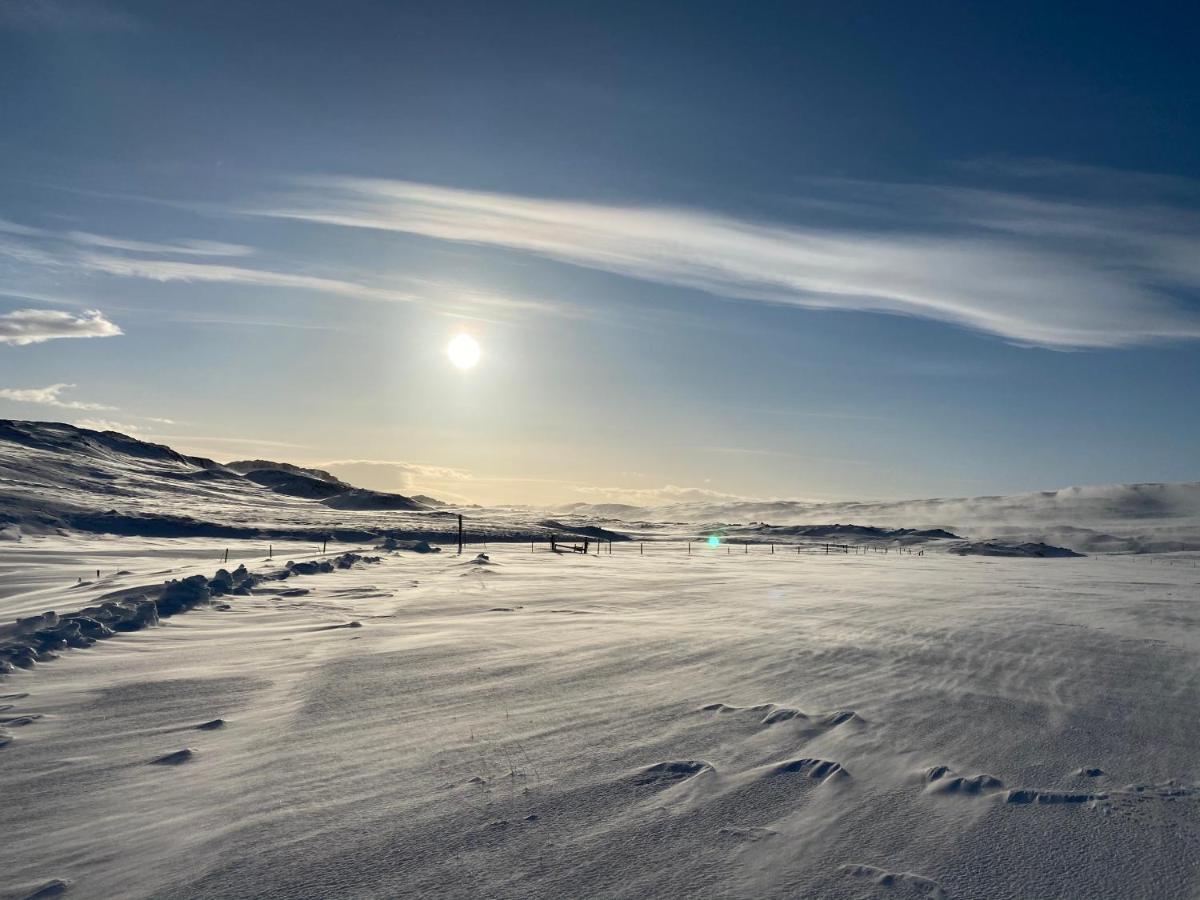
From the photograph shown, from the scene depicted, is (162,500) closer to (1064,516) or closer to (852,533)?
(852,533)

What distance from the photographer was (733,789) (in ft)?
16.4

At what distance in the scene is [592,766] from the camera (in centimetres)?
538

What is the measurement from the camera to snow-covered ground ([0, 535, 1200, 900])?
3.84 m

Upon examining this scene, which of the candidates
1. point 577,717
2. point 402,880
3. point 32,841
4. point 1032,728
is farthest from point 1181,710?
point 32,841

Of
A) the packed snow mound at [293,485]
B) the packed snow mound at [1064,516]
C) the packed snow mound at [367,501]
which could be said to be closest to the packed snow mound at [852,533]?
the packed snow mound at [1064,516]

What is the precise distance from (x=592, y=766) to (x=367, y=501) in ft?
446

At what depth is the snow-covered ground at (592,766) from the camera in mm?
3842

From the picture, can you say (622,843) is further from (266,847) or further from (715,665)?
(715,665)

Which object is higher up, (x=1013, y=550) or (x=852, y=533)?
(x=852, y=533)

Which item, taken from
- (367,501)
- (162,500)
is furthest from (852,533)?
(162,500)

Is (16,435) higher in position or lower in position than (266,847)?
higher

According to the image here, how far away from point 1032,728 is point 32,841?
764cm

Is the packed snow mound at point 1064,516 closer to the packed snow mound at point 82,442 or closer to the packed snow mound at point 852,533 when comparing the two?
the packed snow mound at point 852,533

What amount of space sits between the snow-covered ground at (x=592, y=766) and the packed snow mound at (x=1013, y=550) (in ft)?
208
